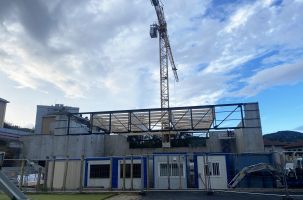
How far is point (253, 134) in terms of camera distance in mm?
33156

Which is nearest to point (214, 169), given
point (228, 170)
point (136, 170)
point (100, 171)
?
point (228, 170)

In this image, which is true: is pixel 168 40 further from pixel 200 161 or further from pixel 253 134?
pixel 200 161

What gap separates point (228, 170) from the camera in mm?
27656

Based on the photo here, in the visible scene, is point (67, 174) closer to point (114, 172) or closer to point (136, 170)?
point (114, 172)

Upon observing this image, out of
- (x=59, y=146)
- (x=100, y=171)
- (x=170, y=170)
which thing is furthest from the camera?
(x=59, y=146)

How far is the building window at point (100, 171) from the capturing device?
2900 cm

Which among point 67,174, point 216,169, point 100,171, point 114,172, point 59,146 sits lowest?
point 67,174

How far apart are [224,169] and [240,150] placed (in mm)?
9508

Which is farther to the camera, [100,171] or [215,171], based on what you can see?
[100,171]

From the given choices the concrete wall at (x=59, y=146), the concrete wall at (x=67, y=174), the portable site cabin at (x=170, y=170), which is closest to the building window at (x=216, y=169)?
the portable site cabin at (x=170, y=170)

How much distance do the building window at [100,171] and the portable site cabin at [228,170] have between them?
8608 mm

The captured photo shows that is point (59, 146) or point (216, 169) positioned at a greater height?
point (59, 146)

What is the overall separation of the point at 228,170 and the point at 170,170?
17.8 feet

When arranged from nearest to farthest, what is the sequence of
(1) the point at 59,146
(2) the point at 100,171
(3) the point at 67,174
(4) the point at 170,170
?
1. (4) the point at 170,170
2. (3) the point at 67,174
3. (2) the point at 100,171
4. (1) the point at 59,146
